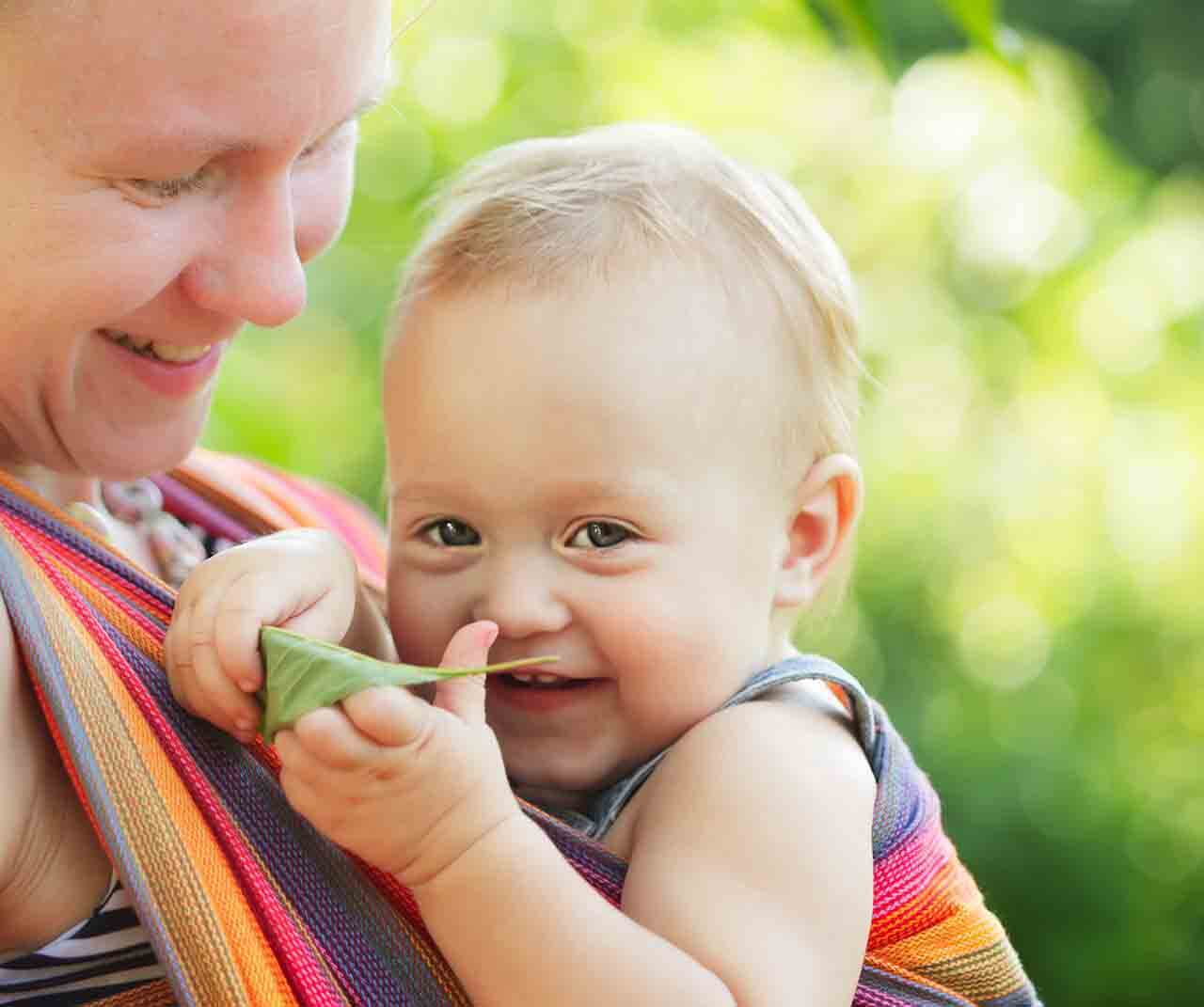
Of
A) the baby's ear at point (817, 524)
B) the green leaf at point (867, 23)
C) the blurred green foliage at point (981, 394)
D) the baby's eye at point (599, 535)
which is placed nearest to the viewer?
the baby's eye at point (599, 535)

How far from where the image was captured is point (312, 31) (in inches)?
46.0

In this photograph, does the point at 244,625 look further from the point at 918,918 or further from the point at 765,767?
the point at 918,918

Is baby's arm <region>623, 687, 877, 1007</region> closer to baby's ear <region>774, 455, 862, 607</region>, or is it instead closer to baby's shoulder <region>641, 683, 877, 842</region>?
baby's shoulder <region>641, 683, 877, 842</region>

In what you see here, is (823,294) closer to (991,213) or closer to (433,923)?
(433,923)

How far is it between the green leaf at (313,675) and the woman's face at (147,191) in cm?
31

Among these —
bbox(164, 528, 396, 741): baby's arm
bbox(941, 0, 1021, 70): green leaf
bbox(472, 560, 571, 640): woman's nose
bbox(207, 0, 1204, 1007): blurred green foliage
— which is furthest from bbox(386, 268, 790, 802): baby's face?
bbox(207, 0, 1204, 1007): blurred green foliage

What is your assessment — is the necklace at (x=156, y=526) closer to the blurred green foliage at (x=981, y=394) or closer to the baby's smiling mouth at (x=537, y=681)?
the baby's smiling mouth at (x=537, y=681)

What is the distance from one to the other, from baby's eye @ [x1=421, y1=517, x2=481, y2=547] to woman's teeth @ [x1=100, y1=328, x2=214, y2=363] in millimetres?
223

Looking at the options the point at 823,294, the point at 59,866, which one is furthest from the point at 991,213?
the point at 59,866

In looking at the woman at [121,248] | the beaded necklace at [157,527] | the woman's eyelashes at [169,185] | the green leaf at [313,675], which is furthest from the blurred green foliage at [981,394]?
the green leaf at [313,675]

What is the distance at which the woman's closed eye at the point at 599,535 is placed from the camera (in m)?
1.28

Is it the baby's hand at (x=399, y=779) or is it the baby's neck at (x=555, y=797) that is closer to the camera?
the baby's hand at (x=399, y=779)

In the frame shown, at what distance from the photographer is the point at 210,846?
103cm

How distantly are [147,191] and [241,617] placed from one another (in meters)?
0.31
